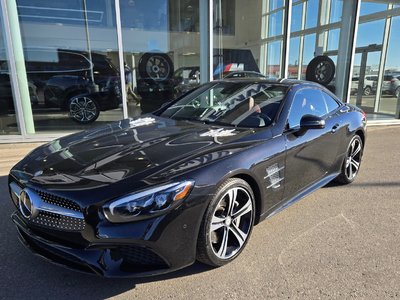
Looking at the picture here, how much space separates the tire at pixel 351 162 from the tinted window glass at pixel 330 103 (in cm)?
53

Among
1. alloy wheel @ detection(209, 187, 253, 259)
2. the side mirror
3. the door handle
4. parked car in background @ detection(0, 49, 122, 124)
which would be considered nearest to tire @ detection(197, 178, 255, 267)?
alloy wheel @ detection(209, 187, 253, 259)

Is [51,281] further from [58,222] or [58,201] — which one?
[58,201]

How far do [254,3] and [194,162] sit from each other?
8687 millimetres

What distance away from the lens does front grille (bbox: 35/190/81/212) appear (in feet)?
6.67

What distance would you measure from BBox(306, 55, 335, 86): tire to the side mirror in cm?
721

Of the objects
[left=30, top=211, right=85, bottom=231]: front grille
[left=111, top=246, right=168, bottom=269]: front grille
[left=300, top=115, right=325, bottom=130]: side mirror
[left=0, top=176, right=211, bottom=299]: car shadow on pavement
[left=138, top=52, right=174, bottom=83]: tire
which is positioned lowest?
[left=0, top=176, right=211, bottom=299]: car shadow on pavement

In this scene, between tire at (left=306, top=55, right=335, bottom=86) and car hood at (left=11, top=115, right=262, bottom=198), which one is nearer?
car hood at (left=11, top=115, right=262, bottom=198)

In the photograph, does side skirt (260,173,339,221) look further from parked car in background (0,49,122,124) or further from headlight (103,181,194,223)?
parked car in background (0,49,122,124)

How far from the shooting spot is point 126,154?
8.16ft

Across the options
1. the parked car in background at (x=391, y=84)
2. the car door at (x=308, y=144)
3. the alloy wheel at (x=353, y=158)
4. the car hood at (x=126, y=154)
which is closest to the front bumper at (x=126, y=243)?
the car hood at (x=126, y=154)

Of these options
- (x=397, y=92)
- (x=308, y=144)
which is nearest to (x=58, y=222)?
(x=308, y=144)

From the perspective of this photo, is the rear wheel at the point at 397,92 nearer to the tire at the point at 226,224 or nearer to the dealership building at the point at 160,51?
the dealership building at the point at 160,51

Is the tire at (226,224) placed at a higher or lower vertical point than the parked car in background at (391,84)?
lower

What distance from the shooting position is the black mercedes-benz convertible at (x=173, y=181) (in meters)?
2.01
